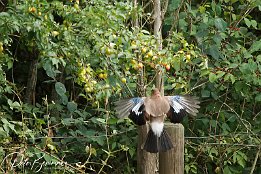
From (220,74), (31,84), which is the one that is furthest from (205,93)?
(31,84)

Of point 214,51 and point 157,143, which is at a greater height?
point 214,51

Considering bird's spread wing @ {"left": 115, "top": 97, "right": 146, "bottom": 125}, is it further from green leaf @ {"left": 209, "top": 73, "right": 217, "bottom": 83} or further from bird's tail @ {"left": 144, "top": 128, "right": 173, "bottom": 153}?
green leaf @ {"left": 209, "top": 73, "right": 217, "bottom": 83}

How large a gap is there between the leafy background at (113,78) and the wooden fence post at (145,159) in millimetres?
441

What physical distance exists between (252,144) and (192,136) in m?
0.59

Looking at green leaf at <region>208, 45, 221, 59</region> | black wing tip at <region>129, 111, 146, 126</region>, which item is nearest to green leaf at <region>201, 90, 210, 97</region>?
green leaf at <region>208, 45, 221, 59</region>

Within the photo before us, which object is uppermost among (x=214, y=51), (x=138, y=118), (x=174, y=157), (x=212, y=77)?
(x=214, y=51)

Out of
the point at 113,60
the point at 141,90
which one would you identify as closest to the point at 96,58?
the point at 113,60

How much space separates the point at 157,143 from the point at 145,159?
0.44 metres

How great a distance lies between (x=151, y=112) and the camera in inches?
179

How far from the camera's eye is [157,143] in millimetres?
4156

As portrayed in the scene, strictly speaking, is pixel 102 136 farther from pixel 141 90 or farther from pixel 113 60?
pixel 113 60

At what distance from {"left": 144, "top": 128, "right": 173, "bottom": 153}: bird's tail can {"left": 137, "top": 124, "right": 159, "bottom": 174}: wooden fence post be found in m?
0.07

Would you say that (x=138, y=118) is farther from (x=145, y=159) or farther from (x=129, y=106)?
(x=145, y=159)

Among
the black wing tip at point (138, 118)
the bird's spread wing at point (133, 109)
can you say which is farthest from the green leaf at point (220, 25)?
the black wing tip at point (138, 118)
